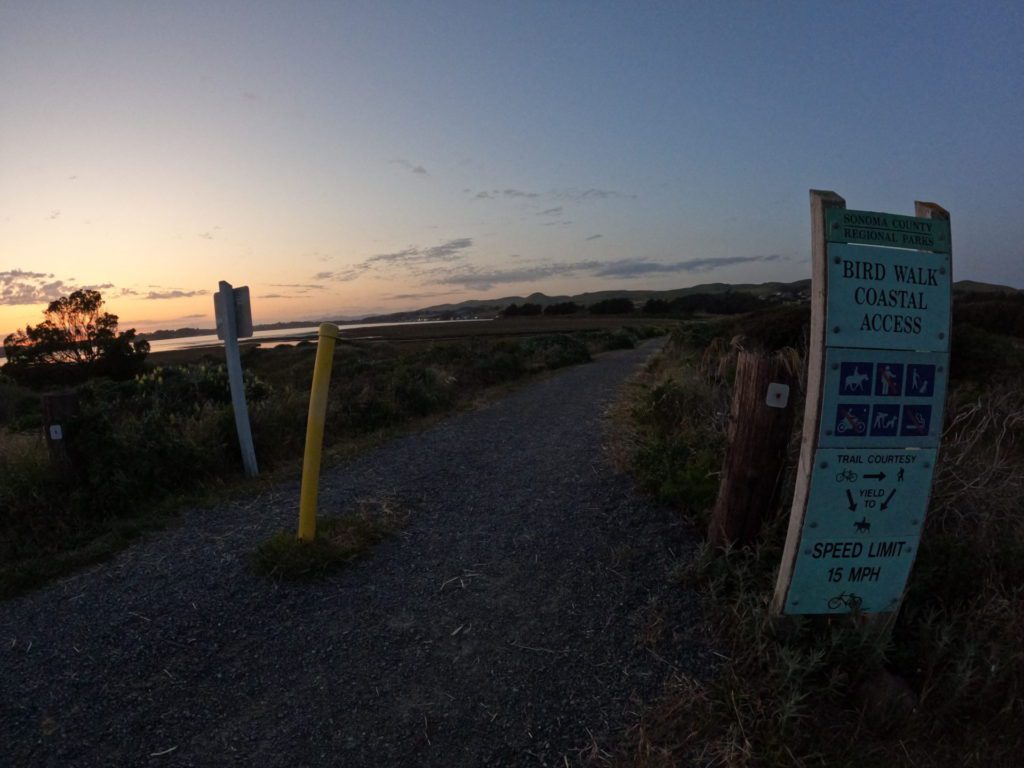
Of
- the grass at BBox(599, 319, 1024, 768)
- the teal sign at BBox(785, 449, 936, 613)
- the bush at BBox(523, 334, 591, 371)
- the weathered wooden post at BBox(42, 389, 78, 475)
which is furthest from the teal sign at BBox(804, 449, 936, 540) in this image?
the bush at BBox(523, 334, 591, 371)

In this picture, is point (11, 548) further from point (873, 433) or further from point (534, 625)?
point (873, 433)

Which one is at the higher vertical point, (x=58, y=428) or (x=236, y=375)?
(x=236, y=375)

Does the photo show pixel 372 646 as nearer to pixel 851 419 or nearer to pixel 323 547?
pixel 323 547

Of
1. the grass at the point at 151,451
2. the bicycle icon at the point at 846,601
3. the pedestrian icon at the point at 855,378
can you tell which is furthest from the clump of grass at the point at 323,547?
the pedestrian icon at the point at 855,378

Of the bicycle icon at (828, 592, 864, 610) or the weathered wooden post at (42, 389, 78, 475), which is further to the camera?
the weathered wooden post at (42, 389, 78, 475)

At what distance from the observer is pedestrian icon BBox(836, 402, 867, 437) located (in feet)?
9.69

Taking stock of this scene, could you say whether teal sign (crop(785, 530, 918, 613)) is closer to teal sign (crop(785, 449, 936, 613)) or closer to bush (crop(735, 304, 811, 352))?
teal sign (crop(785, 449, 936, 613))

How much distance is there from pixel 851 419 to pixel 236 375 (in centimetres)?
606

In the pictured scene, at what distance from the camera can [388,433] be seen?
9.34m

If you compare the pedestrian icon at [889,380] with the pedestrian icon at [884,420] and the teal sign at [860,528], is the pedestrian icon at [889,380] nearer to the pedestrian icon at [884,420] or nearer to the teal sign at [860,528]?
the pedestrian icon at [884,420]

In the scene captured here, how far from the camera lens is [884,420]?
3010mm

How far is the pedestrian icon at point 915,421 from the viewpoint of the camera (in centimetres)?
302

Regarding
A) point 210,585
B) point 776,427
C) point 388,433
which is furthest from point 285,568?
point 388,433

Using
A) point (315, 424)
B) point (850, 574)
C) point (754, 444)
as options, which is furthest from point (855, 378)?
point (315, 424)
